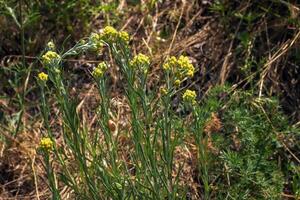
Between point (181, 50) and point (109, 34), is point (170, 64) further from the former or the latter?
point (181, 50)

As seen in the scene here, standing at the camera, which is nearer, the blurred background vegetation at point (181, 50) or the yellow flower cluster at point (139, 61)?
the yellow flower cluster at point (139, 61)

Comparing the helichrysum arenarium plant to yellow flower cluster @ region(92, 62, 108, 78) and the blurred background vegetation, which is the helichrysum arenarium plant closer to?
yellow flower cluster @ region(92, 62, 108, 78)

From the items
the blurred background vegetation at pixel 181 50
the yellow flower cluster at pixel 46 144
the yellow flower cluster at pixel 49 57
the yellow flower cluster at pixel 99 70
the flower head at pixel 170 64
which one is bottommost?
the blurred background vegetation at pixel 181 50

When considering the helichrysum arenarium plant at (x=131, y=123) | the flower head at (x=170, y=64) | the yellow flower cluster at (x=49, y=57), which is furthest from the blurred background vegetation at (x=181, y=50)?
the yellow flower cluster at (x=49, y=57)

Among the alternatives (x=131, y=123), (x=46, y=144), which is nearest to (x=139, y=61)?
(x=131, y=123)

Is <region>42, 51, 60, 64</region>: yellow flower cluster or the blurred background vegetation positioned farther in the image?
the blurred background vegetation

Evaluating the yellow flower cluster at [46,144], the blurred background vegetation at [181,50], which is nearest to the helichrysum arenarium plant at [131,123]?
the yellow flower cluster at [46,144]

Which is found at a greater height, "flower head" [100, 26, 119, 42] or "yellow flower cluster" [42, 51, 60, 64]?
"flower head" [100, 26, 119, 42]

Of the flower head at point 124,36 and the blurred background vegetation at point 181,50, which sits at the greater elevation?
the flower head at point 124,36

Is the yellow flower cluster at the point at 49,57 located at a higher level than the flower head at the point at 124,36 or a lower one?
lower

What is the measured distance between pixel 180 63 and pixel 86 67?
167cm

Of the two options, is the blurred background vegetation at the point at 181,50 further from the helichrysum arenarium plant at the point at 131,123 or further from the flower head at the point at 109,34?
the flower head at the point at 109,34

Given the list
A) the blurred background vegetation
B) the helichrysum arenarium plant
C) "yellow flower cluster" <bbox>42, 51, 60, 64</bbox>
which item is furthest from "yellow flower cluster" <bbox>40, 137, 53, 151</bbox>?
the blurred background vegetation

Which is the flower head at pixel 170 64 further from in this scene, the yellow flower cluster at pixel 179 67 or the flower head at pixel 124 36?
the flower head at pixel 124 36
